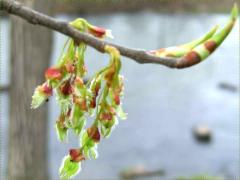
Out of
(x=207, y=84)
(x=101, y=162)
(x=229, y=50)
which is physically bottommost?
(x=101, y=162)

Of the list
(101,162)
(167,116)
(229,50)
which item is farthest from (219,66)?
(101,162)

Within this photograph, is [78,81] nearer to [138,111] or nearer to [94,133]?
[94,133]

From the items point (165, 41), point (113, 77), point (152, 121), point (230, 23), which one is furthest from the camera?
point (165, 41)

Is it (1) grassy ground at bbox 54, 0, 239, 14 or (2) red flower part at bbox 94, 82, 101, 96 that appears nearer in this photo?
(2) red flower part at bbox 94, 82, 101, 96

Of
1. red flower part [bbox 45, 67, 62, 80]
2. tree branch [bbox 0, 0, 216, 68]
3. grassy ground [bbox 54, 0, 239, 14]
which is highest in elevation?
grassy ground [bbox 54, 0, 239, 14]

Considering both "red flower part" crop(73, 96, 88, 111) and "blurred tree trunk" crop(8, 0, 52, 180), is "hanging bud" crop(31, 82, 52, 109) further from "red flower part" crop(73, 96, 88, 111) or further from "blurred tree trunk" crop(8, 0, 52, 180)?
"blurred tree trunk" crop(8, 0, 52, 180)

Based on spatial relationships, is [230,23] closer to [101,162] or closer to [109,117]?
[109,117]

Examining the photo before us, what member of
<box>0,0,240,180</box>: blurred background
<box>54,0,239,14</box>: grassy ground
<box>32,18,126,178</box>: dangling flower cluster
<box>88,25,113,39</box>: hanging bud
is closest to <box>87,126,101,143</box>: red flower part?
<box>32,18,126,178</box>: dangling flower cluster
